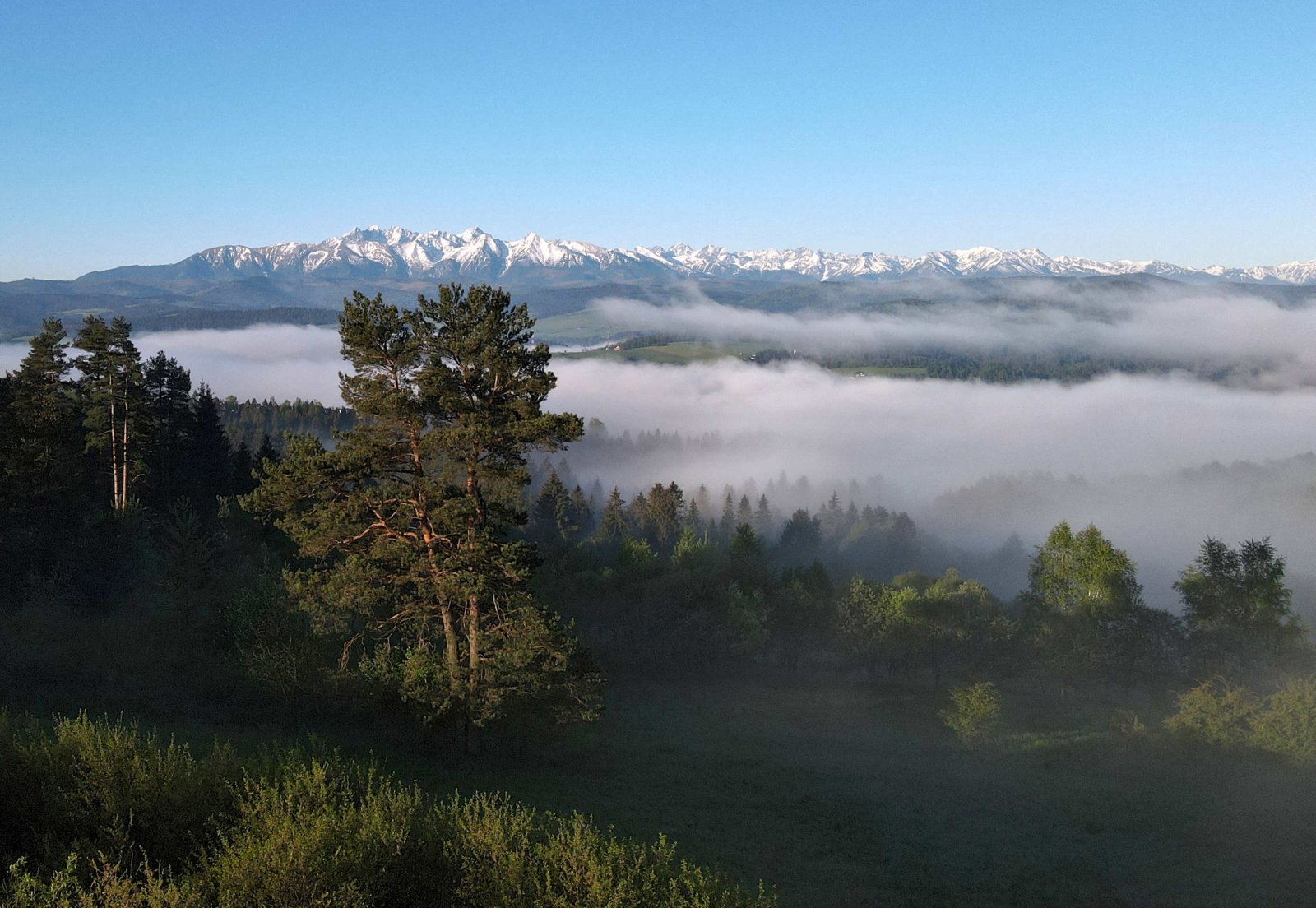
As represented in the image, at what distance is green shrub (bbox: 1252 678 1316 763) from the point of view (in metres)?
37.2

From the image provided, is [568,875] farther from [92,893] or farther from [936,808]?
[936,808]

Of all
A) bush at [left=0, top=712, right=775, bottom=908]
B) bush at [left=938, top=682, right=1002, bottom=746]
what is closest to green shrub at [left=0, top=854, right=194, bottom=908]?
bush at [left=0, top=712, right=775, bottom=908]

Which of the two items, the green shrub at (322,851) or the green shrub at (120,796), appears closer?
the green shrub at (322,851)

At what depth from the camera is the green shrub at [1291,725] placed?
122 feet

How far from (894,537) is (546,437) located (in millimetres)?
127753

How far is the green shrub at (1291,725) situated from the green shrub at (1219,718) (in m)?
0.58

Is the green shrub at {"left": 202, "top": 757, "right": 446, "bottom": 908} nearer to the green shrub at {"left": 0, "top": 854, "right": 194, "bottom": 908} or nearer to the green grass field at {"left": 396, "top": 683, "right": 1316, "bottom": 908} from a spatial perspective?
the green shrub at {"left": 0, "top": 854, "right": 194, "bottom": 908}

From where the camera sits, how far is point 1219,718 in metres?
39.9

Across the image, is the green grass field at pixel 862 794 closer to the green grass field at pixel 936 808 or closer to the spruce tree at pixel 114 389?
the green grass field at pixel 936 808

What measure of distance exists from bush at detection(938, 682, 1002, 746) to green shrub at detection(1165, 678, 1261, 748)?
8.77 m

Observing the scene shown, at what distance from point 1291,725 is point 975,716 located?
13.8 m

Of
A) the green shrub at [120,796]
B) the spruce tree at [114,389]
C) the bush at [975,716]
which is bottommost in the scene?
the bush at [975,716]

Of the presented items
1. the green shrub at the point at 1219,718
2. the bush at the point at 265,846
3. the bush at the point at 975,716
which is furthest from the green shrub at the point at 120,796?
the green shrub at the point at 1219,718

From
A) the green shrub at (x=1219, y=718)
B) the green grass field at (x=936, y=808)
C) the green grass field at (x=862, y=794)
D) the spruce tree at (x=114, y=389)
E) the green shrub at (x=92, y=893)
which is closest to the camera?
the green shrub at (x=92, y=893)
